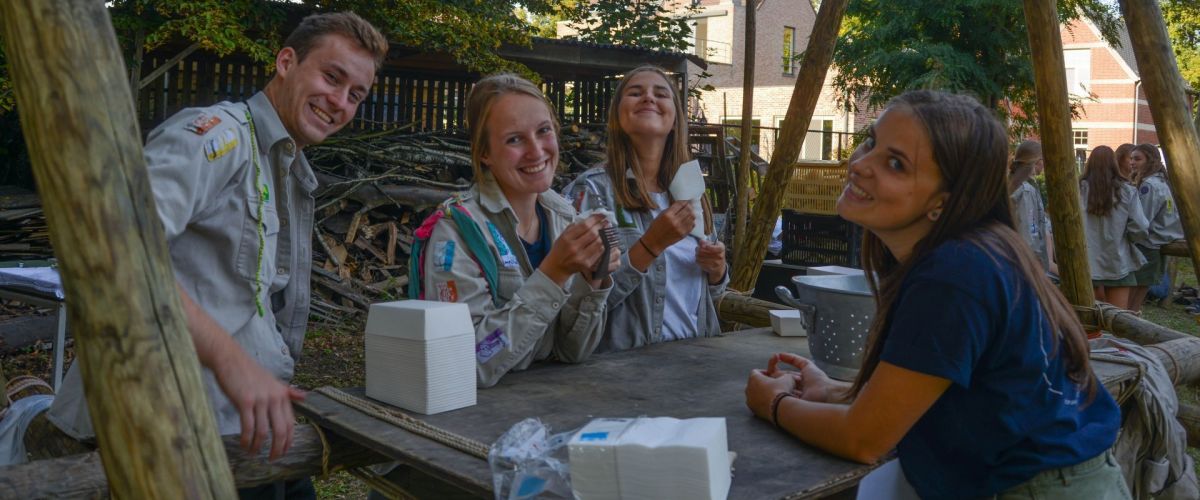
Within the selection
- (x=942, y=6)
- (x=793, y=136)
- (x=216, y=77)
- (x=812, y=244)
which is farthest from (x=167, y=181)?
(x=942, y=6)

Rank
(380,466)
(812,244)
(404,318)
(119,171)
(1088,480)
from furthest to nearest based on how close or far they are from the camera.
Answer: (812,244)
(380,466)
(404,318)
(1088,480)
(119,171)

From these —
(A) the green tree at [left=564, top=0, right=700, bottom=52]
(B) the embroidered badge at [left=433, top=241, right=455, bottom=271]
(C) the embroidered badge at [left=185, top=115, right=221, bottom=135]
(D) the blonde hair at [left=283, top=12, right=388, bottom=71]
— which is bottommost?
(B) the embroidered badge at [left=433, top=241, right=455, bottom=271]

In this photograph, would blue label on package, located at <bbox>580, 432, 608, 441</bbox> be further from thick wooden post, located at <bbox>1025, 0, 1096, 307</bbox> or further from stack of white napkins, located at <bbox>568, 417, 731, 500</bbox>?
thick wooden post, located at <bbox>1025, 0, 1096, 307</bbox>

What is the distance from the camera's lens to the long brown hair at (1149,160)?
8.29 metres

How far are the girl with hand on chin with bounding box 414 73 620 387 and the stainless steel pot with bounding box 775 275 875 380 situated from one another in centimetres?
51

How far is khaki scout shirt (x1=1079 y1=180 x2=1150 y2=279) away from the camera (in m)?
7.57

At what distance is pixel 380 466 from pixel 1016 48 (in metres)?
19.0

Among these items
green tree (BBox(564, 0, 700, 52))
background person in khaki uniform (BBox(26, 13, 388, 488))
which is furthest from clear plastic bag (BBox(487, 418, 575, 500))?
green tree (BBox(564, 0, 700, 52))

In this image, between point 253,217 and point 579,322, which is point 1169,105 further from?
point 253,217

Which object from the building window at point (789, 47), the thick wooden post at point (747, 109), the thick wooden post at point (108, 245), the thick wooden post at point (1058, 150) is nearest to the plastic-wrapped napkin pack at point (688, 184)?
the thick wooden post at point (108, 245)

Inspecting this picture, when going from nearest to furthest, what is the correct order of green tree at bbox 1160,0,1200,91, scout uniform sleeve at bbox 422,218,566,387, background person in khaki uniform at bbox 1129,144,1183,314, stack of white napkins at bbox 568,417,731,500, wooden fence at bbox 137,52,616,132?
stack of white napkins at bbox 568,417,731,500, scout uniform sleeve at bbox 422,218,566,387, background person in khaki uniform at bbox 1129,144,1183,314, wooden fence at bbox 137,52,616,132, green tree at bbox 1160,0,1200,91

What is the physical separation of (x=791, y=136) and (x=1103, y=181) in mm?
4407

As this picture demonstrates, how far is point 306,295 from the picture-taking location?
7.91 feet

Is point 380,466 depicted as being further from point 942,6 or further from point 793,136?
point 942,6
